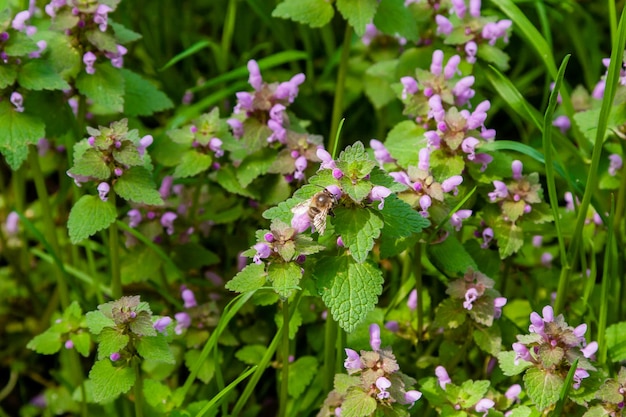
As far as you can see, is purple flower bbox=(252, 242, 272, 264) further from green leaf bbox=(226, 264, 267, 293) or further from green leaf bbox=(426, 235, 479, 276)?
green leaf bbox=(426, 235, 479, 276)

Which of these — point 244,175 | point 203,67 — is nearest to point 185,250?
point 244,175

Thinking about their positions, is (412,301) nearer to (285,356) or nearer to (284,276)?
(285,356)

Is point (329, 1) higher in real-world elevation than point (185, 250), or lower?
higher

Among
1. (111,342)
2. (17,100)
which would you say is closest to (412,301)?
(111,342)

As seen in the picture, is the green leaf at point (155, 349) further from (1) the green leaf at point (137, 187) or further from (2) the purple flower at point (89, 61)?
(2) the purple flower at point (89, 61)

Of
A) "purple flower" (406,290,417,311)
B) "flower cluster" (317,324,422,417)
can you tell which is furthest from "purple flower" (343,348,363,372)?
"purple flower" (406,290,417,311)

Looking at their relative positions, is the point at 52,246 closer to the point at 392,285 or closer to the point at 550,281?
the point at 392,285

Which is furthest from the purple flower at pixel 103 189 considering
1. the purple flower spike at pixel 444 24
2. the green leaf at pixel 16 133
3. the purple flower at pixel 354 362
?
the purple flower spike at pixel 444 24
